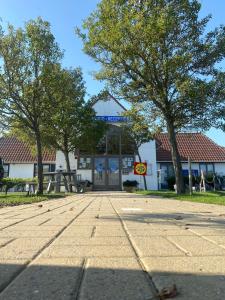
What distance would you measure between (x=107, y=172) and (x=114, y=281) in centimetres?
3446

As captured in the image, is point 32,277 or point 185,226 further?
point 185,226

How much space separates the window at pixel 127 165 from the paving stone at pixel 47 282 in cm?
3418

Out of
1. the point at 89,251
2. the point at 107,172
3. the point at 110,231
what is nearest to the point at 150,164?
the point at 107,172

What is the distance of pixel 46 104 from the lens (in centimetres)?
2184

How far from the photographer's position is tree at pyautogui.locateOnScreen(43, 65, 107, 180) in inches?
877

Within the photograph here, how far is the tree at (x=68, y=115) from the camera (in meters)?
22.3

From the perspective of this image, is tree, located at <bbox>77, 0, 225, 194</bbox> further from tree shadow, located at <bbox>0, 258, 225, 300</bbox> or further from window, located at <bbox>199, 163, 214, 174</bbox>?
window, located at <bbox>199, 163, 214, 174</bbox>

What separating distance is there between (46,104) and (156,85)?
20.3 feet

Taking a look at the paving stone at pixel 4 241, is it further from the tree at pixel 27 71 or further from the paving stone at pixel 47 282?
the tree at pixel 27 71

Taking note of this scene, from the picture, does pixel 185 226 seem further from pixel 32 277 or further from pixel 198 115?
pixel 198 115

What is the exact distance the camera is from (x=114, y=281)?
2.57 metres

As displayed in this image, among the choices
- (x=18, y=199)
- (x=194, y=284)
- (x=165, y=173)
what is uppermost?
(x=165, y=173)

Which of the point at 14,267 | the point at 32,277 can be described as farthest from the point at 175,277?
the point at 14,267

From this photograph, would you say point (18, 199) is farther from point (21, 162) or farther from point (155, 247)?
point (21, 162)
